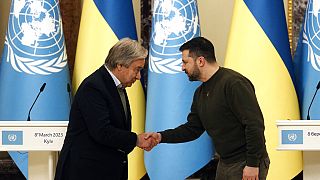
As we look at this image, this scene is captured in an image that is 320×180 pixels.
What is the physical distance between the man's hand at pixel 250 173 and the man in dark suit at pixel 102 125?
1.75ft

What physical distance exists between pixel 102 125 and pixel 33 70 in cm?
158

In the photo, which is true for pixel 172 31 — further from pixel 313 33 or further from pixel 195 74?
pixel 195 74

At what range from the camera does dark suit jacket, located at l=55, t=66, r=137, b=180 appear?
2828 mm

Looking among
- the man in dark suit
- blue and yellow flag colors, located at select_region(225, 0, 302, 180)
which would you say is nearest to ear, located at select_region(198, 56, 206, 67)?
the man in dark suit

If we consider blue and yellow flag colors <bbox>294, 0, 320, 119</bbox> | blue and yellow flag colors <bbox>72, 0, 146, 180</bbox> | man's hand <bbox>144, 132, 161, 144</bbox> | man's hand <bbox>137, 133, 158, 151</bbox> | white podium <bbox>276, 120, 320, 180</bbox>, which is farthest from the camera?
blue and yellow flag colors <bbox>72, 0, 146, 180</bbox>

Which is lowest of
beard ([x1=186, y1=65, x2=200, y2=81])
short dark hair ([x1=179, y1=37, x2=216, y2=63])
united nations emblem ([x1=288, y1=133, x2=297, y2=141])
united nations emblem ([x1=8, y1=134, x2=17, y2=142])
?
united nations emblem ([x1=8, y1=134, x2=17, y2=142])

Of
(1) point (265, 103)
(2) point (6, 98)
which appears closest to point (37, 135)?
(2) point (6, 98)

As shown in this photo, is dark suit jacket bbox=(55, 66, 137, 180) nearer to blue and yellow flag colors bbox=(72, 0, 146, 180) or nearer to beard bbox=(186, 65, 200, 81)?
beard bbox=(186, 65, 200, 81)

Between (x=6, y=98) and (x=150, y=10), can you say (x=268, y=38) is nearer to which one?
(x=150, y=10)

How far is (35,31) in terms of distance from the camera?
423 cm

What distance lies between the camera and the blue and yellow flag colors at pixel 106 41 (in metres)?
4.33

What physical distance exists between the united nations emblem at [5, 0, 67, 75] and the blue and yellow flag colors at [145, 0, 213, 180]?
69 cm

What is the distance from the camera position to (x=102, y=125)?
9.21 ft

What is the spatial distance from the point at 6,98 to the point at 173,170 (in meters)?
1.18
